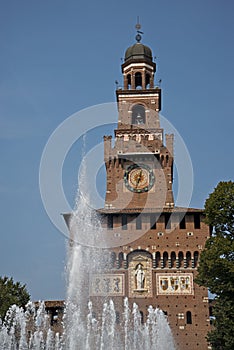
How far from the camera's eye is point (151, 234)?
39.1m

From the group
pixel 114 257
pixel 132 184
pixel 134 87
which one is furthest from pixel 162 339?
pixel 134 87

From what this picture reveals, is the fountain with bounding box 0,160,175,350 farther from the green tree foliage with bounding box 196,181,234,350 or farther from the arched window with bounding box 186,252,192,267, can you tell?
the green tree foliage with bounding box 196,181,234,350

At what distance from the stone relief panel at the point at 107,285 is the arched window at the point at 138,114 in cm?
1510

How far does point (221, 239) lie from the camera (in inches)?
1067

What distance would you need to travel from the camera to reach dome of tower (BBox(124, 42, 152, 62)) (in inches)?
1935

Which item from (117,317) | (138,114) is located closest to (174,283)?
(117,317)

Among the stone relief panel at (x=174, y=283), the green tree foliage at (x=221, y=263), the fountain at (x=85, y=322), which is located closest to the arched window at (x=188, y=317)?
the stone relief panel at (x=174, y=283)

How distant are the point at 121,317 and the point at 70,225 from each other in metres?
8.13

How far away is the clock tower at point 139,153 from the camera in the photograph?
139 feet

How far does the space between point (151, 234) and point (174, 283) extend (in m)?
4.01

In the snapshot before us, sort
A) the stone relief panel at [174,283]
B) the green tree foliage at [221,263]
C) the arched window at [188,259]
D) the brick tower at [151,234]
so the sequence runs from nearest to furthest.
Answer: the green tree foliage at [221,263]
the brick tower at [151,234]
the stone relief panel at [174,283]
the arched window at [188,259]

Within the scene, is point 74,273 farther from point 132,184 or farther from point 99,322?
point 132,184

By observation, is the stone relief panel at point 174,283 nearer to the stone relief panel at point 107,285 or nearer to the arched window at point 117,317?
the stone relief panel at point 107,285

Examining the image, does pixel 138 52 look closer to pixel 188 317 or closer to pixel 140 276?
pixel 140 276
